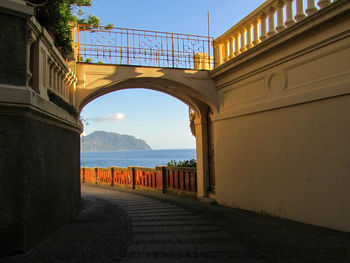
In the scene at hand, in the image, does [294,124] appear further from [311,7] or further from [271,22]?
[271,22]

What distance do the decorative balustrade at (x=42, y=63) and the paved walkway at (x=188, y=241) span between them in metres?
2.54

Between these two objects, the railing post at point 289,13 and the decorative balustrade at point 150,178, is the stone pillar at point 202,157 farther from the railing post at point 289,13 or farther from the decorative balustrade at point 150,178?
the railing post at point 289,13

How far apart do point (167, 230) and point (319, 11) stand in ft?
17.4

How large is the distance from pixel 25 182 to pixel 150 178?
456 inches

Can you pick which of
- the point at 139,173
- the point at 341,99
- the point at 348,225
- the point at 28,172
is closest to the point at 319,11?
the point at 341,99

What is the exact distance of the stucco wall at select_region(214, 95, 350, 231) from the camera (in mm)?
6008

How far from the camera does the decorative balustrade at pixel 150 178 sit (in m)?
13.3

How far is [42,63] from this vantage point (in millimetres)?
5320

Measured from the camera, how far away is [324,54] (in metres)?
6.41

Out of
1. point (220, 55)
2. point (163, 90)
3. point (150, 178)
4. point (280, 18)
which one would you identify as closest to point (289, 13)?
point (280, 18)

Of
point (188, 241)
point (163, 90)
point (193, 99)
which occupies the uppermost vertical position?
point (163, 90)

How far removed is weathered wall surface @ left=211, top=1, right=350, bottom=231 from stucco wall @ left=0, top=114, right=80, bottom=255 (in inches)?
205

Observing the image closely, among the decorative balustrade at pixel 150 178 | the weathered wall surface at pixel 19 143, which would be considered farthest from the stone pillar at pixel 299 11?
the decorative balustrade at pixel 150 178

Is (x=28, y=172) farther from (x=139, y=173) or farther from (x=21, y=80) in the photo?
(x=139, y=173)
